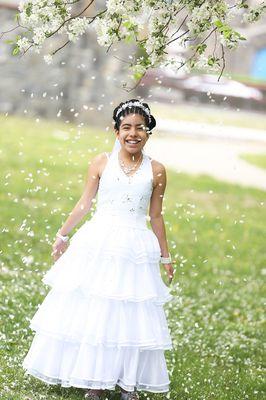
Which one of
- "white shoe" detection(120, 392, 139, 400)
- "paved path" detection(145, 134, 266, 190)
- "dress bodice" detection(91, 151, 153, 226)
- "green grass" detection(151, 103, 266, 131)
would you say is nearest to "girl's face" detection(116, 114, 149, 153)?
"dress bodice" detection(91, 151, 153, 226)

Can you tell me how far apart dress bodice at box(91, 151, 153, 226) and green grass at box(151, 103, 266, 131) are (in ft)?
85.2

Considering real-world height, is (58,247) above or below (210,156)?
above

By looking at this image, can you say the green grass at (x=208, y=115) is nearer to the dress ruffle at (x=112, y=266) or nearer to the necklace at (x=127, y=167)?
Answer: the necklace at (x=127, y=167)

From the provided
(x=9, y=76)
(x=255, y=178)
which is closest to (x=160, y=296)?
(x=255, y=178)

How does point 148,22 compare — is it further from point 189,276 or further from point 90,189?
point 189,276

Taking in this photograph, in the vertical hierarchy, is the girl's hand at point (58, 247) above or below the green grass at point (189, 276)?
above

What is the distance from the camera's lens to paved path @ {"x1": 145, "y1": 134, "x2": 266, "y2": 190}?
20484 mm

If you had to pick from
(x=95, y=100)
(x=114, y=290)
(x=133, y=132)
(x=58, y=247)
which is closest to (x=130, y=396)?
(x=114, y=290)

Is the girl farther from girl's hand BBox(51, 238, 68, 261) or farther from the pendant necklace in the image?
girl's hand BBox(51, 238, 68, 261)

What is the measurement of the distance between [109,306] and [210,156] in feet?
61.7

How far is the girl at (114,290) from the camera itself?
5.64m

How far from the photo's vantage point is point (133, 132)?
5836 millimetres

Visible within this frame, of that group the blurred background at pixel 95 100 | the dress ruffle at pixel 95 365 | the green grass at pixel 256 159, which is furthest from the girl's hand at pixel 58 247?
the green grass at pixel 256 159

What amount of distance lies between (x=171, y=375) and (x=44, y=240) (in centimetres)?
489
